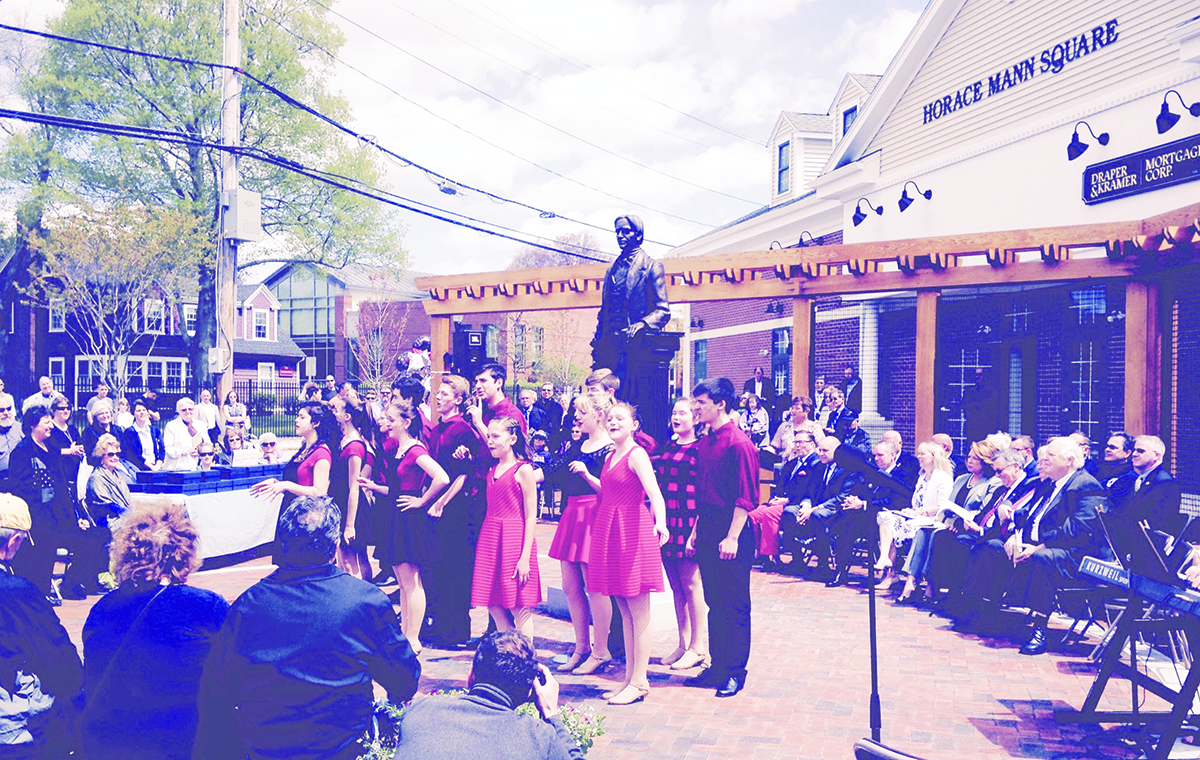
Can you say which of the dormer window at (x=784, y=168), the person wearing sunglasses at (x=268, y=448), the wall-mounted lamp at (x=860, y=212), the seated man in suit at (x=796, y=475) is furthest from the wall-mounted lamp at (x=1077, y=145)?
the dormer window at (x=784, y=168)

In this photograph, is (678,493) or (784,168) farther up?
(784,168)

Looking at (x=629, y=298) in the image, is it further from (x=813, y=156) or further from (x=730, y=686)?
(x=813, y=156)

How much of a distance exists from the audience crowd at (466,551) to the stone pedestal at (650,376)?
0.22 m

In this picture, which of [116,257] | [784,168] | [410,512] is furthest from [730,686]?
[116,257]

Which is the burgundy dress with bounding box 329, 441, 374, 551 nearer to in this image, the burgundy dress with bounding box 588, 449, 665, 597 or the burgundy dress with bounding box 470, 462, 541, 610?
the burgundy dress with bounding box 470, 462, 541, 610

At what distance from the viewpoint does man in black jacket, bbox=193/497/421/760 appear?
9.84 ft

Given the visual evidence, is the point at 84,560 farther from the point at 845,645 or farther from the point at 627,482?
the point at 845,645

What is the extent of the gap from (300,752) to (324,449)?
3.90m

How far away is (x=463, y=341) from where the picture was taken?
1290 centimetres

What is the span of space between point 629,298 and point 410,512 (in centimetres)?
237

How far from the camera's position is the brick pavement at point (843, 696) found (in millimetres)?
4906

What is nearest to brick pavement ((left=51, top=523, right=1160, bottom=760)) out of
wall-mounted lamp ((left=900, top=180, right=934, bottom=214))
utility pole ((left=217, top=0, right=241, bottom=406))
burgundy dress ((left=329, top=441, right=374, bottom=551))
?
burgundy dress ((left=329, top=441, right=374, bottom=551))

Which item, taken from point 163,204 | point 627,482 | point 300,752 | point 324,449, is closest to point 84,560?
point 324,449

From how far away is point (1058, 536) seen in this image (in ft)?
23.0
